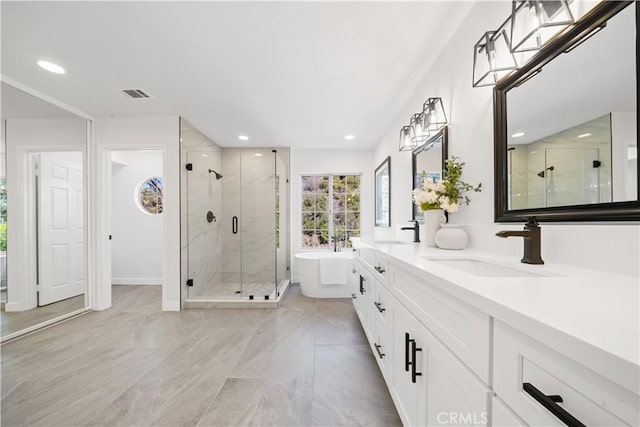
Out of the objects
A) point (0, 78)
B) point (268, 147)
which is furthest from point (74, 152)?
point (268, 147)

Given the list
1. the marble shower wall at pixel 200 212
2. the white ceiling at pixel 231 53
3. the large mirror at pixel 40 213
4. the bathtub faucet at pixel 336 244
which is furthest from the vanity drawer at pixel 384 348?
the large mirror at pixel 40 213

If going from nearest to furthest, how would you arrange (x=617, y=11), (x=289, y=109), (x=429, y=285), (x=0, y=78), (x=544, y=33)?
1. (x=617, y=11)
2. (x=429, y=285)
3. (x=544, y=33)
4. (x=0, y=78)
5. (x=289, y=109)

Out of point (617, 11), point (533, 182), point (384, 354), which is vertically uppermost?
point (617, 11)

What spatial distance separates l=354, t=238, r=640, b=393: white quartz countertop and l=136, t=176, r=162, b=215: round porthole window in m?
4.96

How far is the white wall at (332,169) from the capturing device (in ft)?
15.1

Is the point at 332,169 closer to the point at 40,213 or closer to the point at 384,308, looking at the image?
the point at 384,308

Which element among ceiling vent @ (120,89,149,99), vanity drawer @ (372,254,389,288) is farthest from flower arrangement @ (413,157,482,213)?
ceiling vent @ (120,89,149,99)

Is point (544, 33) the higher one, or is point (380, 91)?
point (380, 91)

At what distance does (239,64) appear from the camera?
2086 millimetres

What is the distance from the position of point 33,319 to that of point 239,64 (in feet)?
10.6

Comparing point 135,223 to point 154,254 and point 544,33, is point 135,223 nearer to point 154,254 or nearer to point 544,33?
point 154,254

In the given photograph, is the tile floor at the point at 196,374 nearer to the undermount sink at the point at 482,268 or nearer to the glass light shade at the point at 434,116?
the undermount sink at the point at 482,268

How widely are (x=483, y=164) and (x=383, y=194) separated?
7.91 ft

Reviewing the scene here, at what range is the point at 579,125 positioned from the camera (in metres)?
0.89
